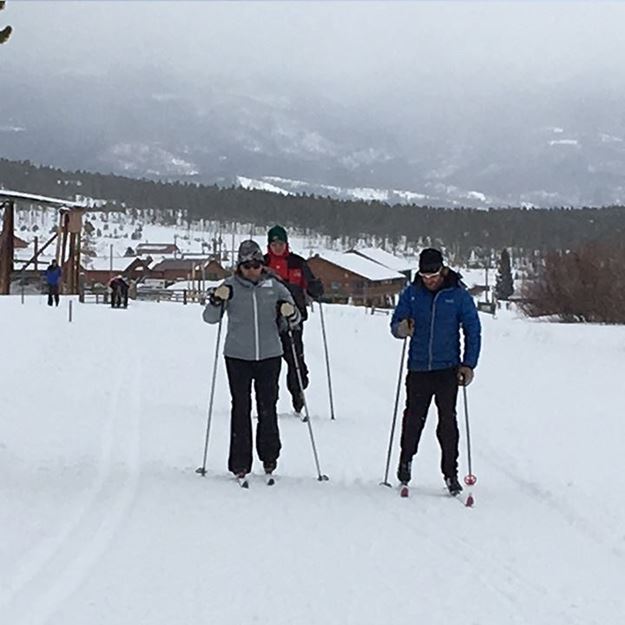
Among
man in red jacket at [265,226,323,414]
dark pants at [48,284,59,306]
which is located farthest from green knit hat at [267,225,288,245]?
dark pants at [48,284,59,306]

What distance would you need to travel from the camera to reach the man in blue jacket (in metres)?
7.87

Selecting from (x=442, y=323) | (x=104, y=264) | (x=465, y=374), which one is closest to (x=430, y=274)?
(x=442, y=323)

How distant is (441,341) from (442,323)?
144 millimetres

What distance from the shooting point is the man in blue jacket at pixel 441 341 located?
7.87 m

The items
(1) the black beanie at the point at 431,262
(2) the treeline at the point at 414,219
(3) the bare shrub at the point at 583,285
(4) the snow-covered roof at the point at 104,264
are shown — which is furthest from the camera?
(2) the treeline at the point at 414,219

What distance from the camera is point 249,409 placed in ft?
27.1

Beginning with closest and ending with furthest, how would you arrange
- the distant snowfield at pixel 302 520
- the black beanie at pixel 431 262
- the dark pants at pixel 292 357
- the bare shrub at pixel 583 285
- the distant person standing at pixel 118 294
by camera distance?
1. the distant snowfield at pixel 302 520
2. the black beanie at pixel 431 262
3. the dark pants at pixel 292 357
4. the distant person standing at pixel 118 294
5. the bare shrub at pixel 583 285

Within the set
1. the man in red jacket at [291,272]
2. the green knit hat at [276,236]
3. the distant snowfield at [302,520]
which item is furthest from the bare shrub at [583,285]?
the green knit hat at [276,236]

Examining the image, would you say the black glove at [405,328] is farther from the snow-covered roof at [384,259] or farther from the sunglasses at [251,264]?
the snow-covered roof at [384,259]

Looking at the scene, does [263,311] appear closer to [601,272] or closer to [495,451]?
[495,451]

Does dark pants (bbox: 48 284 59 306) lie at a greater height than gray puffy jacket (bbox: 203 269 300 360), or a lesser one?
lesser

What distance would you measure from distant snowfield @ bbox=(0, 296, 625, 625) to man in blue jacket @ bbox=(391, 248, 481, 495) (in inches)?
20.0

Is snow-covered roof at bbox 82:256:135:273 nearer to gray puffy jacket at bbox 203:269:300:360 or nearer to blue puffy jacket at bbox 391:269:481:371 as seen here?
gray puffy jacket at bbox 203:269:300:360

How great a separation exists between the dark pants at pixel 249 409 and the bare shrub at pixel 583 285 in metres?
42.7
